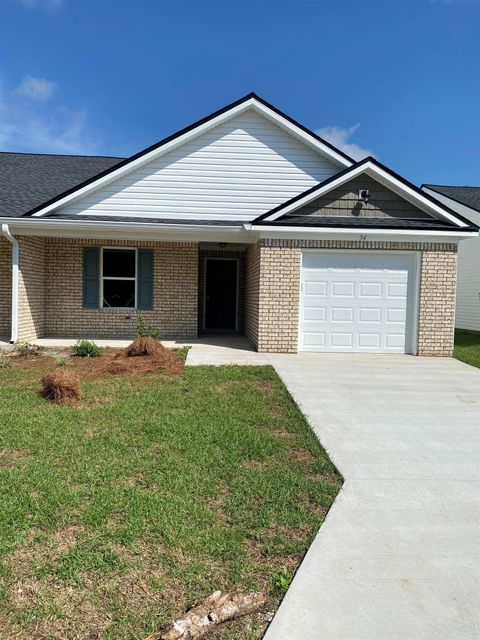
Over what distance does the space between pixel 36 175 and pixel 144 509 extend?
46.8 feet

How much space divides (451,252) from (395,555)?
9.01 m

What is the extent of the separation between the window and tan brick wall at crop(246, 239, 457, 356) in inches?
166

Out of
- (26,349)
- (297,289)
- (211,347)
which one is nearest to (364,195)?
(297,289)

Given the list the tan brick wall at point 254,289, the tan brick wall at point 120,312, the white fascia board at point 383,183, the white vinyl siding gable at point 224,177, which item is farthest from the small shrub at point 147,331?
the white fascia board at point 383,183

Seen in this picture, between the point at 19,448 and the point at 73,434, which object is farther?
the point at 73,434

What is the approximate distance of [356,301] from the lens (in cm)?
1080

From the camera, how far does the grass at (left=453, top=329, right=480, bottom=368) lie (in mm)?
10998

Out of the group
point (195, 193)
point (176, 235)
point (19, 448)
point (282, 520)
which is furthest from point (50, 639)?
point (195, 193)

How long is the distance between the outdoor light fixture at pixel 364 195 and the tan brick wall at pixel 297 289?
1.03m

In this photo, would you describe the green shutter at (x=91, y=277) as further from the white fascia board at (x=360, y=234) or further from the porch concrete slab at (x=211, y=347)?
the white fascia board at (x=360, y=234)

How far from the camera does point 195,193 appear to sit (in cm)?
1259

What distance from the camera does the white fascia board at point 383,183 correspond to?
1038cm

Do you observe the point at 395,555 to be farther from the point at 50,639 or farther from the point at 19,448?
the point at 19,448

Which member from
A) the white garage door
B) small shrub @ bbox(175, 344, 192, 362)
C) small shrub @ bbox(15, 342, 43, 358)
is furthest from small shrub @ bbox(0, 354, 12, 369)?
the white garage door
